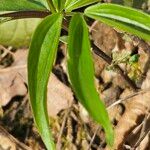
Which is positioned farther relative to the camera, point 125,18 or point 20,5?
point 20,5

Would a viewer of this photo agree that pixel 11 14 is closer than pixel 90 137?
Yes

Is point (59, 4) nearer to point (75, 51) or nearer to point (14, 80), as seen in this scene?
point (75, 51)

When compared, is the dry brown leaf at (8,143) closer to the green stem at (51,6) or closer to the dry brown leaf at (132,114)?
the dry brown leaf at (132,114)

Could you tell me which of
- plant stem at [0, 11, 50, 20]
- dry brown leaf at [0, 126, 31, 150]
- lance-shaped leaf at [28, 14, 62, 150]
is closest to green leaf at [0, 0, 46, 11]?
plant stem at [0, 11, 50, 20]

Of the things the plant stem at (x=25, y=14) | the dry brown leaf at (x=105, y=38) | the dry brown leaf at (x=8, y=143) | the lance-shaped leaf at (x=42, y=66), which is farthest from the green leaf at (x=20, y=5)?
the dry brown leaf at (x=8, y=143)

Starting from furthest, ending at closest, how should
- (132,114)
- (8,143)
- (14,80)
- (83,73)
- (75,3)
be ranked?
(14,80) → (8,143) → (132,114) → (75,3) → (83,73)

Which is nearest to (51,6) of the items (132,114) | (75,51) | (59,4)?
(59,4)

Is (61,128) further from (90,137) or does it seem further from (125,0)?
(125,0)

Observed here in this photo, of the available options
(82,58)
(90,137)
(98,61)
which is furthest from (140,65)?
(82,58)
